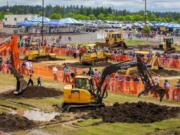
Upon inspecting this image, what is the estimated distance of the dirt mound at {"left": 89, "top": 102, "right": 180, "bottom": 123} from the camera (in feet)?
90.4

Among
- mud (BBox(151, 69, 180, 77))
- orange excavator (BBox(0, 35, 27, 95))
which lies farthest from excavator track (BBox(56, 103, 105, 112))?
mud (BBox(151, 69, 180, 77))

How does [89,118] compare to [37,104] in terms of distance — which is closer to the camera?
[89,118]

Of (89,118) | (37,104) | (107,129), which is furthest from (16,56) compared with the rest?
(107,129)

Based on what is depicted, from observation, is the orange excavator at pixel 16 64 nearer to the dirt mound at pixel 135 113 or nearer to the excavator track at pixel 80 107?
the excavator track at pixel 80 107

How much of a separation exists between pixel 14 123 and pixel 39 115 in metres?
3.13

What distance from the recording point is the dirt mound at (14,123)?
26016mm

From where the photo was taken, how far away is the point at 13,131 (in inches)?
1003

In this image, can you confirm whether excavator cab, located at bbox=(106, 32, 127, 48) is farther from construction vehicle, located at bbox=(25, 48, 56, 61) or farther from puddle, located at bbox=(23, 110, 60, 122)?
puddle, located at bbox=(23, 110, 60, 122)

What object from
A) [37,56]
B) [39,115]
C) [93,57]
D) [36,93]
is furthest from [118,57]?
[39,115]

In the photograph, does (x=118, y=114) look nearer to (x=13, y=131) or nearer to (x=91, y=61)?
(x=13, y=131)

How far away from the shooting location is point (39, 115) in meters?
29.6

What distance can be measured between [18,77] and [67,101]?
660cm

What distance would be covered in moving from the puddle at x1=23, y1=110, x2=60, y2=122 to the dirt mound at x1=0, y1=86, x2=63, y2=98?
525 cm

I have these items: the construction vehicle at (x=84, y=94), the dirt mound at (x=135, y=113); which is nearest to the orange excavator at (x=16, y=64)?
the construction vehicle at (x=84, y=94)
